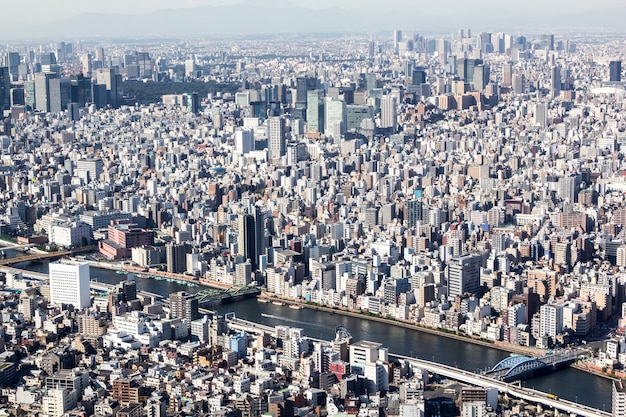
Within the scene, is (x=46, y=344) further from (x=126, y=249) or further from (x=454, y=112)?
(x=454, y=112)

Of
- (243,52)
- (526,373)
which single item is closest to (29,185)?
(526,373)

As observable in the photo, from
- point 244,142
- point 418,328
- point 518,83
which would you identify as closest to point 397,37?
point 518,83

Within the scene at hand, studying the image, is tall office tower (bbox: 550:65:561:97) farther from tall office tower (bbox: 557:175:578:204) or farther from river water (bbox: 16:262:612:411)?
river water (bbox: 16:262:612:411)

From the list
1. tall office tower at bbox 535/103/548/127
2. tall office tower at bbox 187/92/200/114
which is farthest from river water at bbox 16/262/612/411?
tall office tower at bbox 187/92/200/114

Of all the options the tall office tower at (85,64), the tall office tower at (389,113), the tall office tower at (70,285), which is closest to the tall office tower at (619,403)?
the tall office tower at (70,285)

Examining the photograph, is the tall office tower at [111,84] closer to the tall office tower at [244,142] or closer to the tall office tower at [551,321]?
the tall office tower at [244,142]
